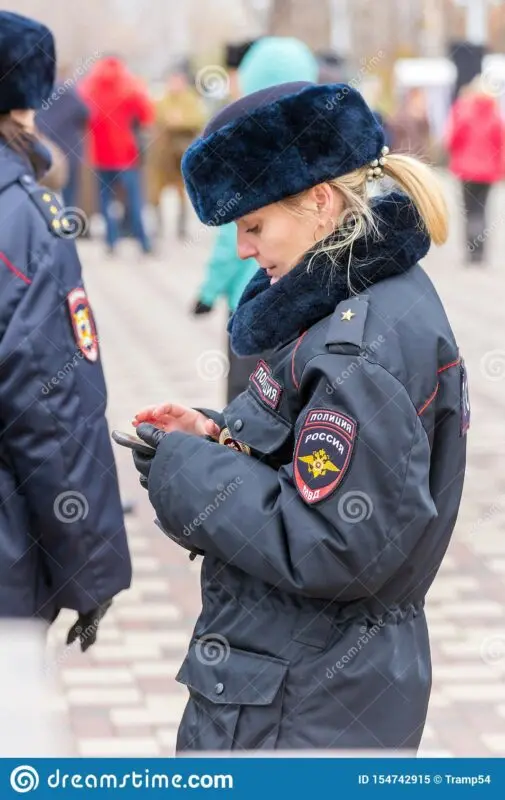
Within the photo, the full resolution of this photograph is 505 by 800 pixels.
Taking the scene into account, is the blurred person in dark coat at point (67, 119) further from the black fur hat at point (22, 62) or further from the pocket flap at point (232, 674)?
the pocket flap at point (232, 674)

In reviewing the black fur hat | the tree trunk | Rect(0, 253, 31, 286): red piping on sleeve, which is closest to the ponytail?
Rect(0, 253, 31, 286): red piping on sleeve

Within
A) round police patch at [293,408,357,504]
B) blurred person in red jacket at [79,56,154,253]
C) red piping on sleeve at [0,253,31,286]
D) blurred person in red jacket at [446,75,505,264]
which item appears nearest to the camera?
round police patch at [293,408,357,504]

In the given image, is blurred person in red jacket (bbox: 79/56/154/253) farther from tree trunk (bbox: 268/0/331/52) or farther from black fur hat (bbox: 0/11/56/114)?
black fur hat (bbox: 0/11/56/114)

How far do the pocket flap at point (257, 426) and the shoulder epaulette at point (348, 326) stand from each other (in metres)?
0.18

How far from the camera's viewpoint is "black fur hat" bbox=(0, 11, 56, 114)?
333cm

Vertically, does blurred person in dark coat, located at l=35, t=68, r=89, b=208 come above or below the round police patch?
below

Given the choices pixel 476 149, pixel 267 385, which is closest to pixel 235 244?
pixel 267 385

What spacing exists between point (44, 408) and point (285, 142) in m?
1.10

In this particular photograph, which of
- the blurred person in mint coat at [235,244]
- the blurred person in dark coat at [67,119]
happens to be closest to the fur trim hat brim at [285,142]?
the blurred person in mint coat at [235,244]

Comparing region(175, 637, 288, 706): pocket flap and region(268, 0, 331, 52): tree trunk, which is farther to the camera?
region(268, 0, 331, 52): tree trunk

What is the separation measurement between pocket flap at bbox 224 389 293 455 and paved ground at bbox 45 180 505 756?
148cm

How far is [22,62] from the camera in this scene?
3.36 meters

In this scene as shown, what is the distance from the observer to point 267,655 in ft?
7.63
